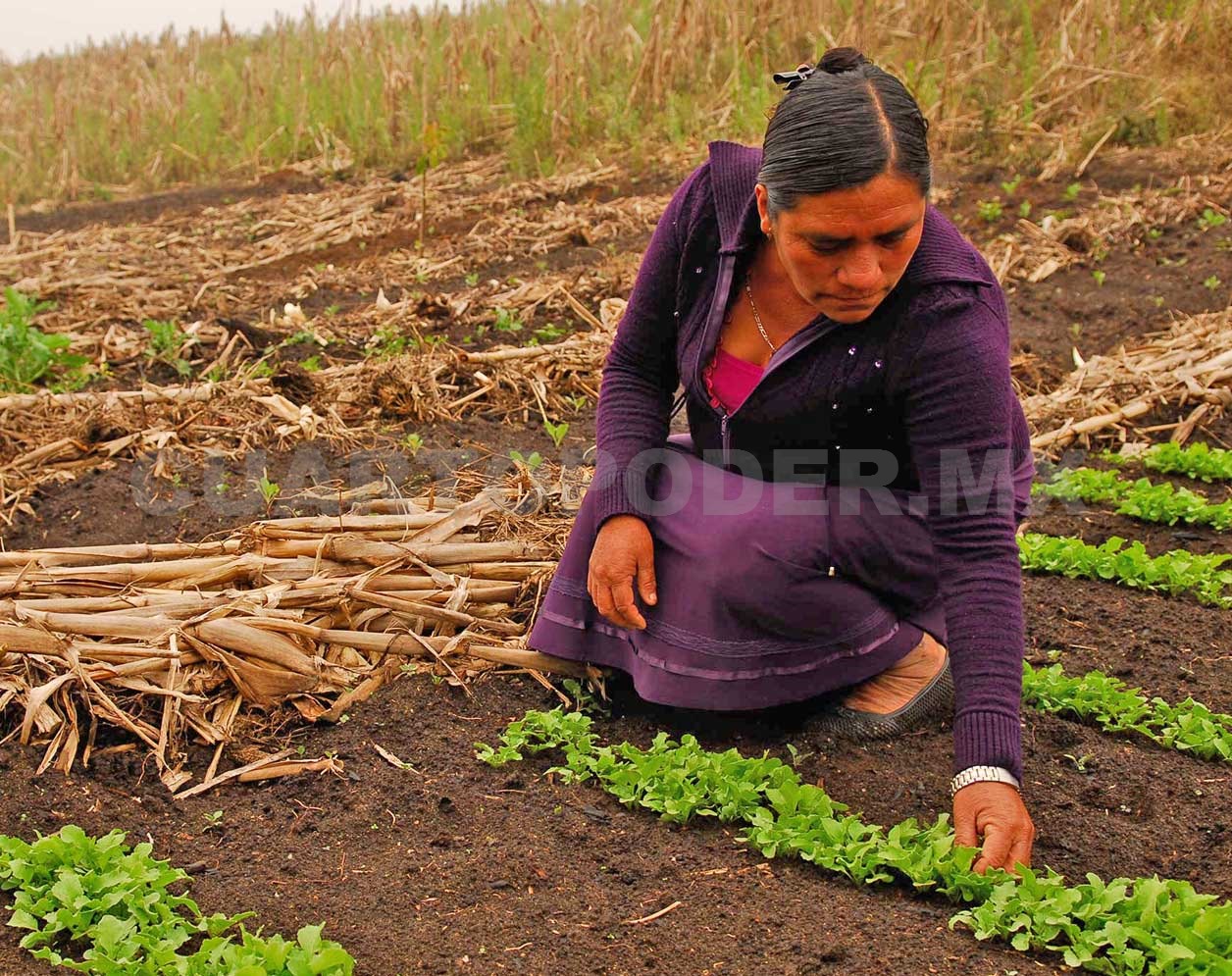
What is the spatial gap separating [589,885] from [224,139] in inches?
380

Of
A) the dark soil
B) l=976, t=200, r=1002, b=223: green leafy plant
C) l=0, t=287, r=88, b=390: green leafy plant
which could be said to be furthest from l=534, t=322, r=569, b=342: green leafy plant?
the dark soil

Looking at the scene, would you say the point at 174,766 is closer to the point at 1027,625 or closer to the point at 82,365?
the point at 1027,625

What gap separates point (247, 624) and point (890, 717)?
1430 mm

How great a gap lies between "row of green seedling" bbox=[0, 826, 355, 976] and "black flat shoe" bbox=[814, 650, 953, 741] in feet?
4.02

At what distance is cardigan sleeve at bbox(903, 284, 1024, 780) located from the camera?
2.24 m

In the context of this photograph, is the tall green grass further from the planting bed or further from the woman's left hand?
the woman's left hand

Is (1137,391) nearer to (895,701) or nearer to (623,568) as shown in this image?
(895,701)

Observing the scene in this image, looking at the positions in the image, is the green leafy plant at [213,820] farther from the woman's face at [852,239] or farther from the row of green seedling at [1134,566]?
the row of green seedling at [1134,566]

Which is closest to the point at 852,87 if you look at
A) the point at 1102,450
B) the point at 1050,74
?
the point at 1102,450

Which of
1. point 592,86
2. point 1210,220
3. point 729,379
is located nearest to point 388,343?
point 729,379

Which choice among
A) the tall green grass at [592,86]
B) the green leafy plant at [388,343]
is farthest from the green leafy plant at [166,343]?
the tall green grass at [592,86]

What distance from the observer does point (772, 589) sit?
2.63 m

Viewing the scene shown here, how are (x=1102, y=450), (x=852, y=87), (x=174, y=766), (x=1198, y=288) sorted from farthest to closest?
(x=1198, y=288)
(x=1102, y=450)
(x=174, y=766)
(x=852, y=87)

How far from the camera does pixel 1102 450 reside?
4641 millimetres
